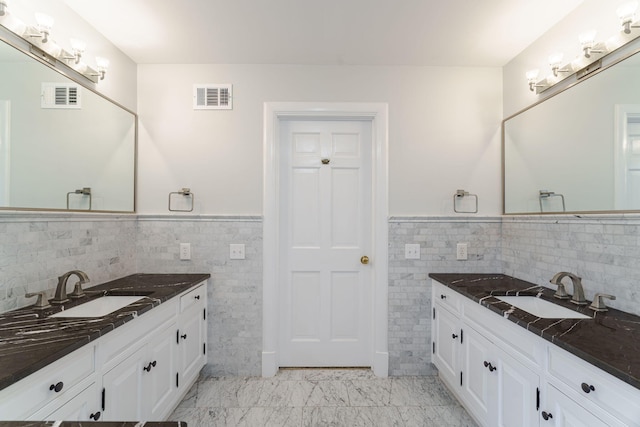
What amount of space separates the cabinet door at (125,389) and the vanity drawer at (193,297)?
0.46 metres

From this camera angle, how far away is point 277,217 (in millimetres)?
2459

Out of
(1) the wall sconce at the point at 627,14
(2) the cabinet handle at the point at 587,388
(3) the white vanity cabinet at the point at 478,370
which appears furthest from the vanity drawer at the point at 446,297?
(1) the wall sconce at the point at 627,14

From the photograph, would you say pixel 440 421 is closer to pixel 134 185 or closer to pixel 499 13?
pixel 499 13

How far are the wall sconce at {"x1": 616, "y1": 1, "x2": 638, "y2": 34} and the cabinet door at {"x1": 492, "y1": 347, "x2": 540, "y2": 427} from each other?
169 cm

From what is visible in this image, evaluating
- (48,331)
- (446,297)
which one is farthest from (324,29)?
(48,331)

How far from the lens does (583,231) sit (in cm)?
173

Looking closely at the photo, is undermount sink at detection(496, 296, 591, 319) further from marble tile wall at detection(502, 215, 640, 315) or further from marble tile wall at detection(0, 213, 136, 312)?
marble tile wall at detection(0, 213, 136, 312)

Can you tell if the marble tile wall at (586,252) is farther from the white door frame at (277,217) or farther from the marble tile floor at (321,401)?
the marble tile floor at (321,401)

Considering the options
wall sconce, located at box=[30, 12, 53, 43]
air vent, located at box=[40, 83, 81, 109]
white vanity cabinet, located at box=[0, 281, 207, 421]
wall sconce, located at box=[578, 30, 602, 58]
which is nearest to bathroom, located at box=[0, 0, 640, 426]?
white vanity cabinet, located at box=[0, 281, 207, 421]

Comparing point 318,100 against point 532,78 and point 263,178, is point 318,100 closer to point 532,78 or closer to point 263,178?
point 263,178

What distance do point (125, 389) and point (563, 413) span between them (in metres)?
1.89

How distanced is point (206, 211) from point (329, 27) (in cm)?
163

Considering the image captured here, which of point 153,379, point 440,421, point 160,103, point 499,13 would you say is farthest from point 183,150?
point 440,421

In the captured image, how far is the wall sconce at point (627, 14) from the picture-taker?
1423 mm
